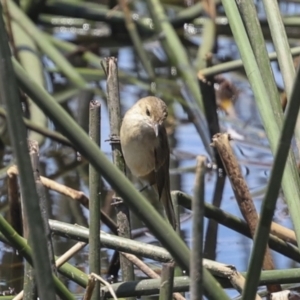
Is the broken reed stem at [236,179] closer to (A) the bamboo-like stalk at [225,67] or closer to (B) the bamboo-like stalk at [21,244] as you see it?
(A) the bamboo-like stalk at [225,67]

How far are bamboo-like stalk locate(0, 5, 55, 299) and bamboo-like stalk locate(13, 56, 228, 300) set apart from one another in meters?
0.04

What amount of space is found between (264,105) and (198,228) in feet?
2.86

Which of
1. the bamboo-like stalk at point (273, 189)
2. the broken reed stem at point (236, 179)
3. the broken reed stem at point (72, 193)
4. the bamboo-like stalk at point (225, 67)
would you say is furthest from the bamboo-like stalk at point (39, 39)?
the bamboo-like stalk at point (273, 189)

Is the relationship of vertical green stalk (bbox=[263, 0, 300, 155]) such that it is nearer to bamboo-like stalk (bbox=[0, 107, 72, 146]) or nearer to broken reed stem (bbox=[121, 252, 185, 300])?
broken reed stem (bbox=[121, 252, 185, 300])

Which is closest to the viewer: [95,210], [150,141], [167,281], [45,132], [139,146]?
[167,281]

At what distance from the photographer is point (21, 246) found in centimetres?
261

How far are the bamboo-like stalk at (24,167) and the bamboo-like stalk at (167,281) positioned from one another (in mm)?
335

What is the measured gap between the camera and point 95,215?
2.70 metres

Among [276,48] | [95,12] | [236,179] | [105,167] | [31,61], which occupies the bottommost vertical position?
[236,179]

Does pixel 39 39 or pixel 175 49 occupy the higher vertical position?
pixel 39 39

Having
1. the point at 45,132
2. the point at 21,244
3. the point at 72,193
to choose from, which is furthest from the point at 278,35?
the point at 45,132

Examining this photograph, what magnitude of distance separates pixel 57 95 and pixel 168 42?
1.21 meters

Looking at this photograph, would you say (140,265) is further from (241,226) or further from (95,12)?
(95,12)

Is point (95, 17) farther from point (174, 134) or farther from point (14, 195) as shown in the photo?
point (14, 195)
